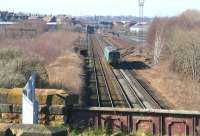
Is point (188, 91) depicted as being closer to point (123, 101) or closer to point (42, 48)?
point (123, 101)

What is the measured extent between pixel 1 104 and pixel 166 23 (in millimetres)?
62925

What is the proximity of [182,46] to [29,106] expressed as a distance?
42300mm

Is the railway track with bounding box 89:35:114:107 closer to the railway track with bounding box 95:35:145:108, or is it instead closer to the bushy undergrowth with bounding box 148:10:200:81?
the railway track with bounding box 95:35:145:108

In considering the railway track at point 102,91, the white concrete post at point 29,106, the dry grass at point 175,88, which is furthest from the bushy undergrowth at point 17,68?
the white concrete post at point 29,106

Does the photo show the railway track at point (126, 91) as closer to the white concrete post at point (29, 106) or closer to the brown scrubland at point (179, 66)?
the brown scrubland at point (179, 66)

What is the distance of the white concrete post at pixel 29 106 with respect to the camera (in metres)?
7.44

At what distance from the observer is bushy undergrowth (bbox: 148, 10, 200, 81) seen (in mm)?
45003

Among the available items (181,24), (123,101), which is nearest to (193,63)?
(123,101)

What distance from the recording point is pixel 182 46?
48.9 m

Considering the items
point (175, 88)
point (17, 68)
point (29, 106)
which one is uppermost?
point (29, 106)

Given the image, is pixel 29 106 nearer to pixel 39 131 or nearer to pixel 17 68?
pixel 39 131

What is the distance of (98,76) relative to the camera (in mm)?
44969


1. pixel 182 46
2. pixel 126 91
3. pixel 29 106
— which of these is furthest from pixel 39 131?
pixel 182 46

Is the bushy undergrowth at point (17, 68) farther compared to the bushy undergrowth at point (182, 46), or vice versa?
the bushy undergrowth at point (182, 46)
